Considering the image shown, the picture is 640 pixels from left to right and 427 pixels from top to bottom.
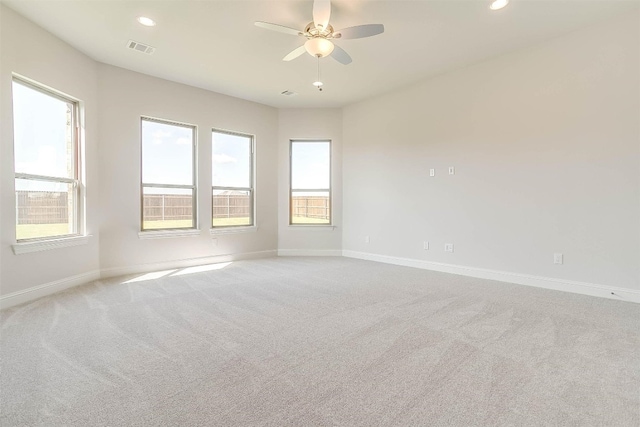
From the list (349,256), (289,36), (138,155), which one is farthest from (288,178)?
(289,36)

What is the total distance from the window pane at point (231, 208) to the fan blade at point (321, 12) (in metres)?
3.67

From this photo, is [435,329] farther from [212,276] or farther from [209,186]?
[209,186]

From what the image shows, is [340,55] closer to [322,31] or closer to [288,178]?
[322,31]

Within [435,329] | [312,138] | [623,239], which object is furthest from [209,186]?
[623,239]

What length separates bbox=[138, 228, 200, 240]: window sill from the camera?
474cm

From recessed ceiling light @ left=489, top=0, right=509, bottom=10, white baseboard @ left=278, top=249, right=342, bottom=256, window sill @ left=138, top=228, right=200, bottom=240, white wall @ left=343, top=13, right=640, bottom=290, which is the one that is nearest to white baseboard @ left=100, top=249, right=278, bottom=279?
white baseboard @ left=278, top=249, right=342, bottom=256

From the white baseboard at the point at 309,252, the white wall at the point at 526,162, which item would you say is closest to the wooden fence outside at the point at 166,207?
the white baseboard at the point at 309,252

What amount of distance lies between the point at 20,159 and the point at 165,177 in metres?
1.85

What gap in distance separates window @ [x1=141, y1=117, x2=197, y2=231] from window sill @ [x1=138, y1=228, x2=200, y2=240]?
9 cm

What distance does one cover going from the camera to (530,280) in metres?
3.91

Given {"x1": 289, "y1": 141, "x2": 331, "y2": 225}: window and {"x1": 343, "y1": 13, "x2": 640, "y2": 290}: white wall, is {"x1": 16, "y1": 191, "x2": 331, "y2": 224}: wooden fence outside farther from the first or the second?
{"x1": 343, "y1": 13, "x2": 640, "y2": 290}: white wall

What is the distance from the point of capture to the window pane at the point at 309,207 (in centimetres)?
641

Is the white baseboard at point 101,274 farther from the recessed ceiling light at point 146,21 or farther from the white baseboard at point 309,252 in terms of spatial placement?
the recessed ceiling light at point 146,21

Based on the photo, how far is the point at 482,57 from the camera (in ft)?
13.6
